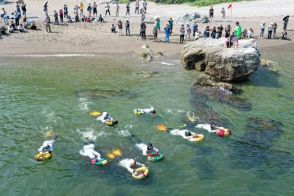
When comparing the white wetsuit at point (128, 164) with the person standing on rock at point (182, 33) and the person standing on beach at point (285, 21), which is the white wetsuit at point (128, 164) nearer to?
the person standing on rock at point (182, 33)

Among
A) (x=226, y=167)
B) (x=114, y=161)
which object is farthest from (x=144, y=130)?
(x=226, y=167)

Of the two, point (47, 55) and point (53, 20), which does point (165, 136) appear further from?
point (53, 20)

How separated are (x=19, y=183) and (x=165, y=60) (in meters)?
24.3

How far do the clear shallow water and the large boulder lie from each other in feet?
5.35

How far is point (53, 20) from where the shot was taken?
2095 inches

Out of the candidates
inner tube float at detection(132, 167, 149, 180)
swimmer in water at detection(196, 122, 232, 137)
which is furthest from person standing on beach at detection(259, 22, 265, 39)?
inner tube float at detection(132, 167, 149, 180)

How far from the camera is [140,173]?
2045 centimetres

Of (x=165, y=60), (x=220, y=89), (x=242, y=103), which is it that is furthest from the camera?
(x=165, y=60)

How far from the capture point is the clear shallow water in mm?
20062

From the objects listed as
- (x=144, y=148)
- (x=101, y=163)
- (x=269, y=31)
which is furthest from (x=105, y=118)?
(x=269, y=31)

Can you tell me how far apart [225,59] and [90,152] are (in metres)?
16.4

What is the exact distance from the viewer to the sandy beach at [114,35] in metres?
44.0

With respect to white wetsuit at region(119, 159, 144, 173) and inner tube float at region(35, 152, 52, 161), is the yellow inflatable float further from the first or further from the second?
inner tube float at region(35, 152, 52, 161)

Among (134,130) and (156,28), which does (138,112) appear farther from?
(156,28)
